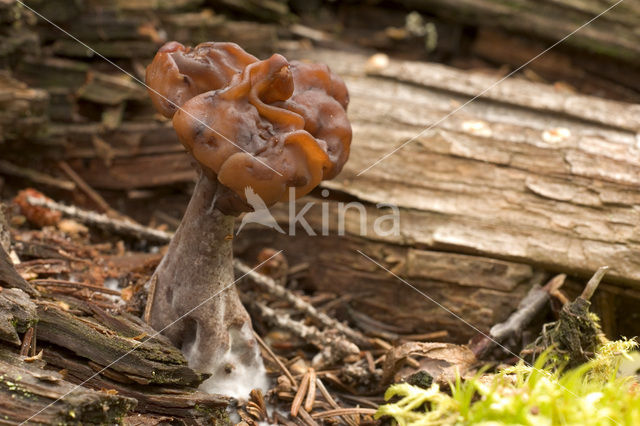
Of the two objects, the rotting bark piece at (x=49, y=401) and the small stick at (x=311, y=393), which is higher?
the rotting bark piece at (x=49, y=401)

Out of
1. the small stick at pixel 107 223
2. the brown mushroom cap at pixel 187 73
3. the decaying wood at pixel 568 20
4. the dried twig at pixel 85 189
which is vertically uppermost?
the decaying wood at pixel 568 20

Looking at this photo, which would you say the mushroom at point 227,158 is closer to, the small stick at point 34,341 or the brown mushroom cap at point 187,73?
the brown mushroom cap at point 187,73

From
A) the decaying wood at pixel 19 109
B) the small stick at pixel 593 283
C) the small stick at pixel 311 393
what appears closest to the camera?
the small stick at pixel 311 393

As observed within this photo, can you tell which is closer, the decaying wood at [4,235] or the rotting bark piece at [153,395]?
the rotting bark piece at [153,395]

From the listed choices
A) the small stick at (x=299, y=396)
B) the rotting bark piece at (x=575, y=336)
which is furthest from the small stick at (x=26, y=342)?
the rotting bark piece at (x=575, y=336)

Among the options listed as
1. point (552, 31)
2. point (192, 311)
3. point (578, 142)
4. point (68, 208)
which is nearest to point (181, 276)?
point (192, 311)

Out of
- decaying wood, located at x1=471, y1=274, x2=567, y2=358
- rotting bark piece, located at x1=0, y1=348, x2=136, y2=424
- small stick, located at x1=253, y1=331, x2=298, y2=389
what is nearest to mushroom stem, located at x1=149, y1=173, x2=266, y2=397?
small stick, located at x1=253, y1=331, x2=298, y2=389
